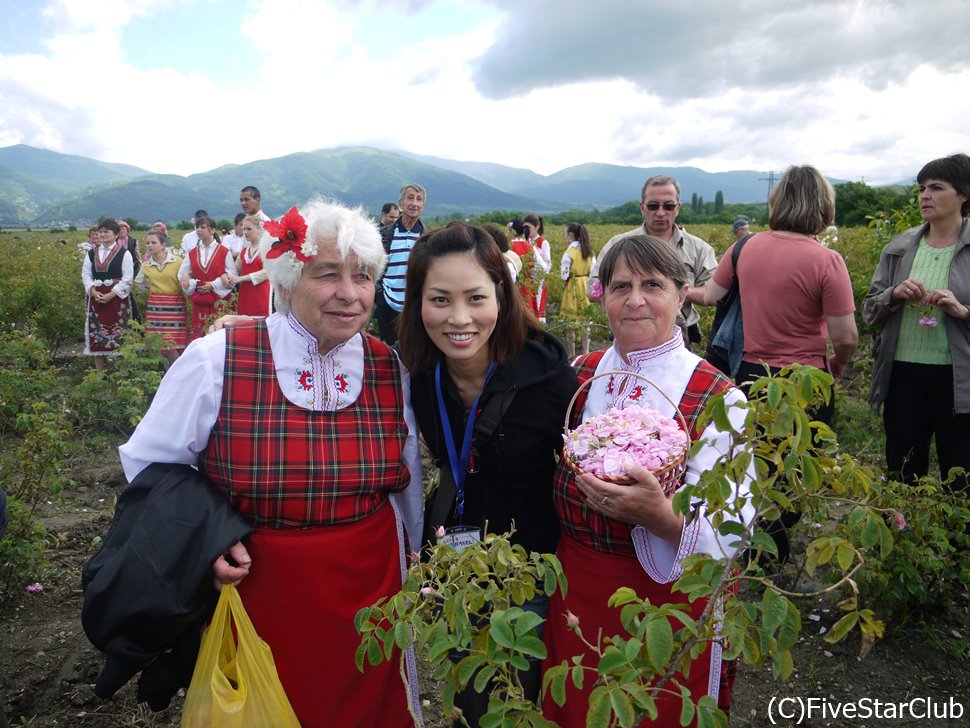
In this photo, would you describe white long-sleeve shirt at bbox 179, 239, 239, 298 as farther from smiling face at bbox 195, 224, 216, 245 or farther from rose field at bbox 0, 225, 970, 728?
rose field at bbox 0, 225, 970, 728

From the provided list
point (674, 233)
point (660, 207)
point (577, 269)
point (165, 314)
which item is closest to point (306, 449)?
point (660, 207)

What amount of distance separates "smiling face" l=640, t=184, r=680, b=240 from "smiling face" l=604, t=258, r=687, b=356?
2.15 meters

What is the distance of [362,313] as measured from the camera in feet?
6.61

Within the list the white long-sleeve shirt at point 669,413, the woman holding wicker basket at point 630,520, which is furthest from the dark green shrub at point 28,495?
the white long-sleeve shirt at point 669,413

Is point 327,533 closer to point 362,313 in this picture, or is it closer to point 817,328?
point 362,313

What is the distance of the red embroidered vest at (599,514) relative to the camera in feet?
5.93

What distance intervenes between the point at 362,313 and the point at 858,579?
8.96 ft

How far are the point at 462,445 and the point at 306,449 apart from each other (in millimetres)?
464

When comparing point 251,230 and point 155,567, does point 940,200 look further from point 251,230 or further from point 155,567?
point 251,230

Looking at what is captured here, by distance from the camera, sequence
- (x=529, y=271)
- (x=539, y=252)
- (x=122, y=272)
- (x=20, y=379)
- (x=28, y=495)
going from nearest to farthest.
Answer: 1. (x=28, y=495)
2. (x=20, y=379)
3. (x=122, y=272)
4. (x=529, y=271)
5. (x=539, y=252)

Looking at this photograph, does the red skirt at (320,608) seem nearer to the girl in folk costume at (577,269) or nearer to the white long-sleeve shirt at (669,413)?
the white long-sleeve shirt at (669,413)

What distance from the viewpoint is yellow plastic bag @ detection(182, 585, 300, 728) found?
1.71 metres

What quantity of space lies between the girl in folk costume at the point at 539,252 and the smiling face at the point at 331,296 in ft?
24.4

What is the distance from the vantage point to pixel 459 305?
1.93m
